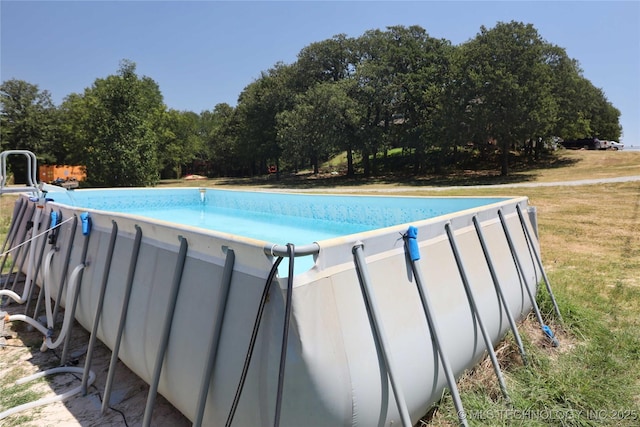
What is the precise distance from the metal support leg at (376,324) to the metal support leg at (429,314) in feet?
1.51

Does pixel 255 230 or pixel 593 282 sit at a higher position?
pixel 255 230

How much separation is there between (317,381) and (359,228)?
5456 millimetres

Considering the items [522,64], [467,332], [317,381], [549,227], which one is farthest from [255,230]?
[522,64]

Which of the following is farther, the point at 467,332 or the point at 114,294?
the point at 114,294

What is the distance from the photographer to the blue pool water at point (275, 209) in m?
6.04

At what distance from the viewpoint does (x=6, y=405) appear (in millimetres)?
2822

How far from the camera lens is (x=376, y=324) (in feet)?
6.25

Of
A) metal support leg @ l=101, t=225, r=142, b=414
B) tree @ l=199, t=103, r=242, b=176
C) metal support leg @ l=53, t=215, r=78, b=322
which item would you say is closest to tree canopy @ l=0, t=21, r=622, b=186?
tree @ l=199, t=103, r=242, b=176

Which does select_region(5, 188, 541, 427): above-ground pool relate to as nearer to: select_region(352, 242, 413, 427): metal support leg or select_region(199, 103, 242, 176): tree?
select_region(352, 242, 413, 427): metal support leg

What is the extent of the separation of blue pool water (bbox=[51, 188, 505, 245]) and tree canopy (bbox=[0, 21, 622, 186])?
1483cm

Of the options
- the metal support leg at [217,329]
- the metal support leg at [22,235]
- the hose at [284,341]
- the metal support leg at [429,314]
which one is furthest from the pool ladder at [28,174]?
the metal support leg at [429,314]

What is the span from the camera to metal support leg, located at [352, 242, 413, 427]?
1.89m

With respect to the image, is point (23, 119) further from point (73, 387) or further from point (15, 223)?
point (73, 387)

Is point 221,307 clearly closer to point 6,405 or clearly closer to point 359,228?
point 6,405
